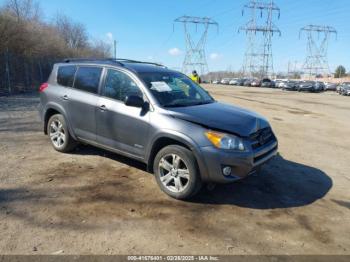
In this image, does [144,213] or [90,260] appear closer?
[90,260]

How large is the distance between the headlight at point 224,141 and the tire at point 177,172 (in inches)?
13.8

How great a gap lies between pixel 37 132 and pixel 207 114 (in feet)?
17.3

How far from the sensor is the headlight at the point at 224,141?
413 cm

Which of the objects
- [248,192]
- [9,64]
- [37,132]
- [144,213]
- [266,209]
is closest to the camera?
[144,213]

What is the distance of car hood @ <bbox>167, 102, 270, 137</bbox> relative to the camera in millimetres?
4270

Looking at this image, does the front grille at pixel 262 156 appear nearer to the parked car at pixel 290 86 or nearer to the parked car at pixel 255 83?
the parked car at pixel 290 86

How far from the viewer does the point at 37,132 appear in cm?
810

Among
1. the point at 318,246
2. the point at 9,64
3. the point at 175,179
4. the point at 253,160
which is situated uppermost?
the point at 9,64

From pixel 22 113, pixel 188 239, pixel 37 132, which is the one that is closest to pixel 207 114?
pixel 188 239

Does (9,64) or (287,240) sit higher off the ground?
(9,64)

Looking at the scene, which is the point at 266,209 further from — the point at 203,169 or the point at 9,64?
the point at 9,64

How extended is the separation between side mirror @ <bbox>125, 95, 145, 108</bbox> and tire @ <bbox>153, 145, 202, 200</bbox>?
75 centimetres

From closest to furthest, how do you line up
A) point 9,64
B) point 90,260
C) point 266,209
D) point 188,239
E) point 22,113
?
point 90,260 < point 188,239 < point 266,209 < point 22,113 < point 9,64

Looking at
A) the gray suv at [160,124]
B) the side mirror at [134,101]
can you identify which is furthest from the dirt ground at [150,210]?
the side mirror at [134,101]
